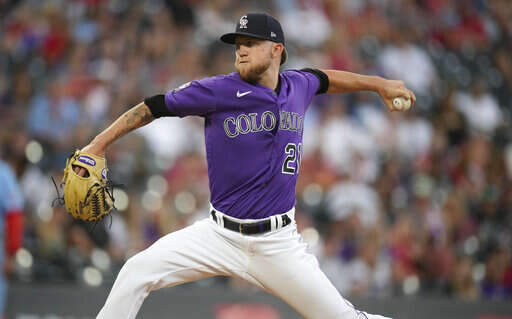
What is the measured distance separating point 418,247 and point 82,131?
14.6 feet

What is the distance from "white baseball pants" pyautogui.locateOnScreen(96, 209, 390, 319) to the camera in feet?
14.8

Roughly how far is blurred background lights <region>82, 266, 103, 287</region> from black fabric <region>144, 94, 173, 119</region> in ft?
13.2

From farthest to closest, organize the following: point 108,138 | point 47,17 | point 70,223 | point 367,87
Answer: point 47,17, point 70,223, point 367,87, point 108,138

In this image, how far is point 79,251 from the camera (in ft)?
26.9

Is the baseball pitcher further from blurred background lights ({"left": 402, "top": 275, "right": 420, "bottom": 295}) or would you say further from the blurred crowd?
blurred background lights ({"left": 402, "top": 275, "right": 420, "bottom": 295})

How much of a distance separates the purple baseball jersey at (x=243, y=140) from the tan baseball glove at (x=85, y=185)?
1.88 feet

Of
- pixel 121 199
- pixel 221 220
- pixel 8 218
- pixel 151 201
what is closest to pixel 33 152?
pixel 121 199

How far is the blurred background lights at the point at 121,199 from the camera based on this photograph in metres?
Result: 8.55

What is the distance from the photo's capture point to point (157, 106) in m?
4.61

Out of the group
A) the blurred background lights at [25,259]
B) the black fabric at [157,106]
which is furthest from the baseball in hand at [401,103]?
the blurred background lights at [25,259]

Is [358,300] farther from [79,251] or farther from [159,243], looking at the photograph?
[159,243]

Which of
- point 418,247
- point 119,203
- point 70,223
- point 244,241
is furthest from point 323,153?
point 244,241

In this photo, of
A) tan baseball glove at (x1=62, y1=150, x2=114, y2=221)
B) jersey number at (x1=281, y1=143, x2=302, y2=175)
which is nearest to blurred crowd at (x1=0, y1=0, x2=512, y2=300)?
tan baseball glove at (x1=62, y1=150, x2=114, y2=221)

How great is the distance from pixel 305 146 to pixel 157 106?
585 cm
